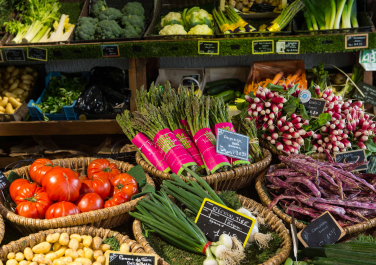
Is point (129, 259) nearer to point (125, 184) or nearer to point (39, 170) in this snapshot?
point (125, 184)

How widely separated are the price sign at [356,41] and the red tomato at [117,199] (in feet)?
6.48

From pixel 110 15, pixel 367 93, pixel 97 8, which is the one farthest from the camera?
pixel 97 8

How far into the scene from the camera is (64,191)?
5.35 ft

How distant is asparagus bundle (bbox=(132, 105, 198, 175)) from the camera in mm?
1846

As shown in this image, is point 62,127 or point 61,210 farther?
point 62,127

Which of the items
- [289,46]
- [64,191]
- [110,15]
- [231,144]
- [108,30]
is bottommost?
[64,191]

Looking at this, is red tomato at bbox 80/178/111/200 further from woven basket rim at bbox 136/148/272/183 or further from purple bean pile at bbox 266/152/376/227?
purple bean pile at bbox 266/152/376/227

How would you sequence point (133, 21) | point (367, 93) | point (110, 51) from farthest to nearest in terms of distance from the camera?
point (133, 21) < point (367, 93) < point (110, 51)

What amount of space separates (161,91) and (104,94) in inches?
30.5

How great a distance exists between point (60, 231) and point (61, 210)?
0.11 m

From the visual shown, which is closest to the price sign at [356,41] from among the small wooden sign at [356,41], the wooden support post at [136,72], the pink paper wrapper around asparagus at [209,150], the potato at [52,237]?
the small wooden sign at [356,41]

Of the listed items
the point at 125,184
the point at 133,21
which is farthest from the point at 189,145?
the point at 133,21

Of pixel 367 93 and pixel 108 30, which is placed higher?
pixel 108 30

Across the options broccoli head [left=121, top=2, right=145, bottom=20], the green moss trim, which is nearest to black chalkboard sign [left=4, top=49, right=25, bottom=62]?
the green moss trim
